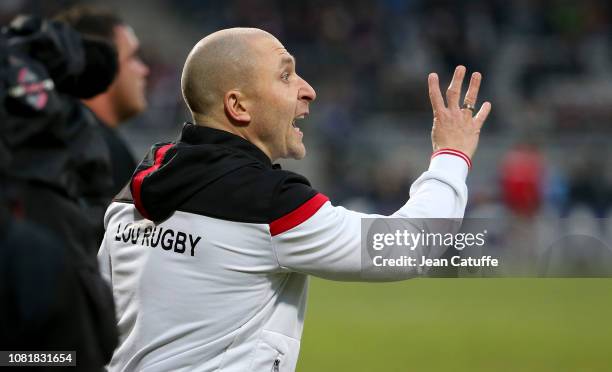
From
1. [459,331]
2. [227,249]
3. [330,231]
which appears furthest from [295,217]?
[459,331]

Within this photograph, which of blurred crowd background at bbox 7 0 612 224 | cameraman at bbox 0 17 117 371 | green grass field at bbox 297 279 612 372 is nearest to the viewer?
cameraman at bbox 0 17 117 371

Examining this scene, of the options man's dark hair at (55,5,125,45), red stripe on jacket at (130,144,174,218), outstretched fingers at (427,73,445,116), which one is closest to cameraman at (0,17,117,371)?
red stripe on jacket at (130,144,174,218)

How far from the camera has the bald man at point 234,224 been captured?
9.28ft

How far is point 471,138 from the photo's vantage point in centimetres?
308

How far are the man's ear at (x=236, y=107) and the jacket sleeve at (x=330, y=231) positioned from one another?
325mm

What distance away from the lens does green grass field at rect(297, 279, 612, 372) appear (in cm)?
816

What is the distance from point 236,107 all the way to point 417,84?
1654 centimetres

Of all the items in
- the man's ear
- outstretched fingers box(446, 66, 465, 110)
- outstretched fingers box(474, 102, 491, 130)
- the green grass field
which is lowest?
the man's ear

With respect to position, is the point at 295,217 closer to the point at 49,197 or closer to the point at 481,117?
the point at 481,117

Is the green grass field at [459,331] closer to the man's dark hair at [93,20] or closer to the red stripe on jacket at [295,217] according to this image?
the man's dark hair at [93,20]

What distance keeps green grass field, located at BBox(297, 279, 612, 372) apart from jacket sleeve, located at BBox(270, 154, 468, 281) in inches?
143

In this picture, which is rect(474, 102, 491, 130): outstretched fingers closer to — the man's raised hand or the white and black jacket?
the man's raised hand

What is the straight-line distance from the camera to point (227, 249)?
2.87 m

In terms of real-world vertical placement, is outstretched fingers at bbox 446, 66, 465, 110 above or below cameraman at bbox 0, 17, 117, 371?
above
